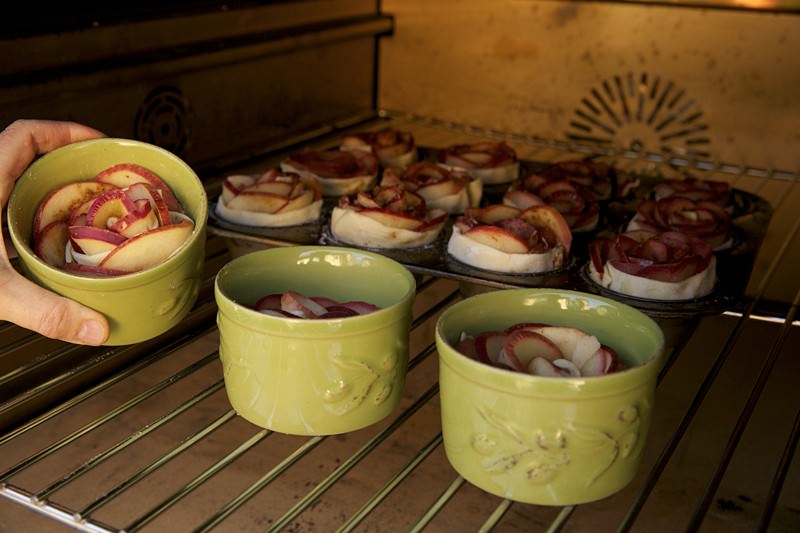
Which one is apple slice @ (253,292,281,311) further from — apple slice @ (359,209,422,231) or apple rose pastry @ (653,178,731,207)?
apple rose pastry @ (653,178,731,207)

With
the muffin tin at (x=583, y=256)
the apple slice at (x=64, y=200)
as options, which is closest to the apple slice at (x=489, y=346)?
the muffin tin at (x=583, y=256)

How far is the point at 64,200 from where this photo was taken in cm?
97

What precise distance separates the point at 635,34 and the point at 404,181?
62 centimetres

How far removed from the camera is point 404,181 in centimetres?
152

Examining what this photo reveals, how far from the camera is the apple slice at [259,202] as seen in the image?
4.43ft

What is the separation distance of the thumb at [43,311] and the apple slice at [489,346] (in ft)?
1.13

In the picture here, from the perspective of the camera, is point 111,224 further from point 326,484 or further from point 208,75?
point 208,75

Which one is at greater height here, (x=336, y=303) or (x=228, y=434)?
(x=336, y=303)

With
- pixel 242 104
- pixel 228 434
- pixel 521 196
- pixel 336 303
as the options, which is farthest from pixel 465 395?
pixel 242 104

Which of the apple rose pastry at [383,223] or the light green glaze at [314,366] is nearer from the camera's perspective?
the light green glaze at [314,366]

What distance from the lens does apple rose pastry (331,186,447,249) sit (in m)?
1.32

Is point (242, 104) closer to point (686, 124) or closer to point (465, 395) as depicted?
point (686, 124)

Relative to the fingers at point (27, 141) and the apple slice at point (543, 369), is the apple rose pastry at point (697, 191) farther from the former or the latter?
the fingers at point (27, 141)

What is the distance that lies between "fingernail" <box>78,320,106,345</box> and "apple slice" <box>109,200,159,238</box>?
0.09 m
